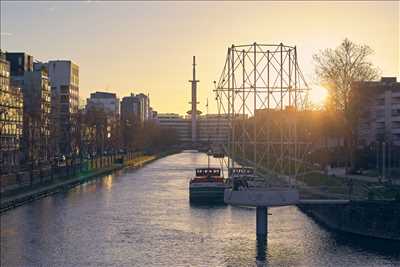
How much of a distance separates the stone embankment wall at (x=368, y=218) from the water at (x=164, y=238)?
33.9 inches

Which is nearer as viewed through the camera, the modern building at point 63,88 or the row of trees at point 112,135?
the row of trees at point 112,135

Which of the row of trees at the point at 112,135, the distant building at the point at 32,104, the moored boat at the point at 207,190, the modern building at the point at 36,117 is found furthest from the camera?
the row of trees at the point at 112,135

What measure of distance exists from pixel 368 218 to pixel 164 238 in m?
8.25

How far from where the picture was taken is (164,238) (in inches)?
1034

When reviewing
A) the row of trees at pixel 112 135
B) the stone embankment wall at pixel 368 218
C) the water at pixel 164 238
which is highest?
the row of trees at pixel 112 135

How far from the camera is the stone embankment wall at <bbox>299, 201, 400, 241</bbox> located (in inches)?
1028

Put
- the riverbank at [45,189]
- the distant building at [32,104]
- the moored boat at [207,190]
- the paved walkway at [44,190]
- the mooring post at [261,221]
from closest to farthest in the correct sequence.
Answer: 1. the mooring post at [261,221]
2. the paved walkway at [44,190]
3. the riverbank at [45,189]
4. the moored boat at [207,190]
5. the distant building at [32,104]

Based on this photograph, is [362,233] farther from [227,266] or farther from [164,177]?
[164,177]

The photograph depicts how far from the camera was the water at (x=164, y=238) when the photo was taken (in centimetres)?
2255

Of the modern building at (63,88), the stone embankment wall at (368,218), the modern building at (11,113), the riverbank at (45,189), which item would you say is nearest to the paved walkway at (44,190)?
the riverbank at (45,189)

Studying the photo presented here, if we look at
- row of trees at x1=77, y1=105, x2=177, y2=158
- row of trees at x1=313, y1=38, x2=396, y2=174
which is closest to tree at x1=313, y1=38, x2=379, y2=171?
row of trees at x1=313, y1=38, x2=396, y2=174

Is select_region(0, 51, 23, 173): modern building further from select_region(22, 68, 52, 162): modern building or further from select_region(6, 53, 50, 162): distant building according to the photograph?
select_region(22, 68, 52, 162): modern building

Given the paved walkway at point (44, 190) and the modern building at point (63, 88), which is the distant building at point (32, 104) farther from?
the paved walkway at point (44, 190)

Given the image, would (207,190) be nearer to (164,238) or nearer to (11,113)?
(164,238)
